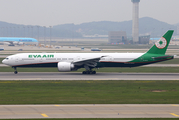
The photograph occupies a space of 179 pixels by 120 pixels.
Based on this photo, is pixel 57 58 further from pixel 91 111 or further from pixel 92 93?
pixel 91 111

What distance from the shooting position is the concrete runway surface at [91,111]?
1917 centimetres

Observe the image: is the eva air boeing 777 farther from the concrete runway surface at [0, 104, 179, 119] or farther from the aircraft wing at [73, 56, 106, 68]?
the concrete runway surface at [0, 104, 179, 119]

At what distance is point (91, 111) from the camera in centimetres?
2036

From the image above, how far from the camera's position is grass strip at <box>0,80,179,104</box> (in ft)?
78.6

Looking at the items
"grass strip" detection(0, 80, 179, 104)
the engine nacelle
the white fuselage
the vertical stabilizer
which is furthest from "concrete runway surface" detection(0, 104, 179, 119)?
the vertical stabilizer

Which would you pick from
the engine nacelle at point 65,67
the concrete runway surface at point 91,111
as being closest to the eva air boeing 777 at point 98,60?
the engine nacelle at point 65,67

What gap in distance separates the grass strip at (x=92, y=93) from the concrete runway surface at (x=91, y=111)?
1535 mm

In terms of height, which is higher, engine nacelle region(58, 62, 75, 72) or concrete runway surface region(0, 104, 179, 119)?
engine nacelle region(58, 62, 75, 72)

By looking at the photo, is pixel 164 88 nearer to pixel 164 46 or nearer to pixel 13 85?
pixel 164 46

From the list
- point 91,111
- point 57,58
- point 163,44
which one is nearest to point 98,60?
point 57,58

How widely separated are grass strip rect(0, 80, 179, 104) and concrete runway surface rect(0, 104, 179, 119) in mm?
1535

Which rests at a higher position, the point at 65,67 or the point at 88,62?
the point at 88,62

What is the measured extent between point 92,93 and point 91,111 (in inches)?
304

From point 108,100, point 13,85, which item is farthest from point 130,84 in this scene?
point 13,85
